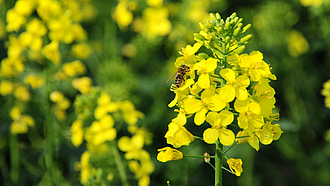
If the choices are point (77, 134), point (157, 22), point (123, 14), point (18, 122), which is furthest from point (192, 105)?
point (157, 22)

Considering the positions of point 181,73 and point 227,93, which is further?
point 181,73

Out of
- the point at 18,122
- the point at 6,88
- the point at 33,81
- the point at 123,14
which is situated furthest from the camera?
the point at 123,14

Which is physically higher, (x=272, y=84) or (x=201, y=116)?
(x=272, y=84)

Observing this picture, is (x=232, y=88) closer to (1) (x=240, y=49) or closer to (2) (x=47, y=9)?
(1) (x=240, y=49)

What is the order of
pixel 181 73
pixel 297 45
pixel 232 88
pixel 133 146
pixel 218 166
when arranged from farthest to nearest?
pixel 297 45, pixel 133 146, pixel 181 73, pixel 218 166, pixel 232 88

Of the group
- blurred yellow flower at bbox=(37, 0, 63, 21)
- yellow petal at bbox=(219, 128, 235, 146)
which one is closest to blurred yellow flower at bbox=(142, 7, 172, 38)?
blurred yellow flower at bbox=(37, 0, 63, 21)

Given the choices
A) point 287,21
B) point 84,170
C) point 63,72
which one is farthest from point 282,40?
point 84,170
